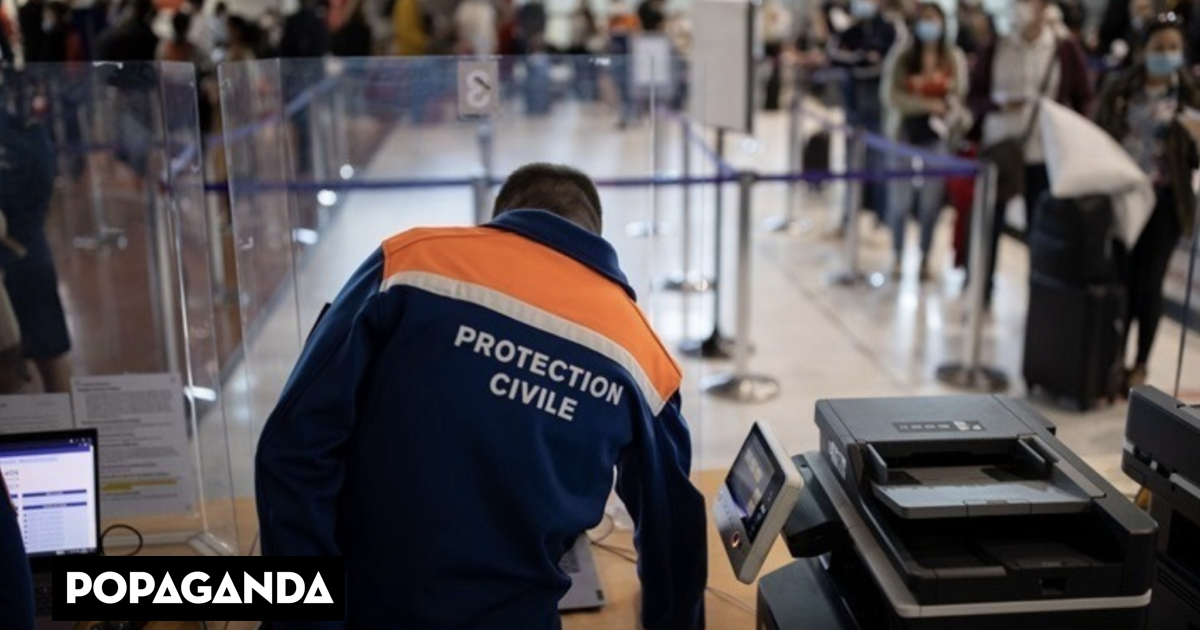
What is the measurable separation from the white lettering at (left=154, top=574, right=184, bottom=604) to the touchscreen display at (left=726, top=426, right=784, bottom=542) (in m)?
0.88

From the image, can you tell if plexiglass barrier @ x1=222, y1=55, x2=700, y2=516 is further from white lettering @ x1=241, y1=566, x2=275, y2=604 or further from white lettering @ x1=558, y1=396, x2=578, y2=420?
white lettering @ x1=558, y1=396, x2=578, y2=420

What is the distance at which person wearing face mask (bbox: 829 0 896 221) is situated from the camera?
8812 mm

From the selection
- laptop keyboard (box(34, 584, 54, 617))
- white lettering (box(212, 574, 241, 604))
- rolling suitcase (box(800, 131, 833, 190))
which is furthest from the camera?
rolling suitcase (box(800, 131, 833, 190))

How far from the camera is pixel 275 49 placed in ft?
31.3

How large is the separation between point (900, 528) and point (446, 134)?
4.53m

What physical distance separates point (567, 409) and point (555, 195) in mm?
343

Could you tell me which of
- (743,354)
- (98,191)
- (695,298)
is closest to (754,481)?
(743,354)

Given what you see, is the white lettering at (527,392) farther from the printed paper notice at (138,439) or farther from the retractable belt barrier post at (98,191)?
the retractable belt barrier post at (98,191)

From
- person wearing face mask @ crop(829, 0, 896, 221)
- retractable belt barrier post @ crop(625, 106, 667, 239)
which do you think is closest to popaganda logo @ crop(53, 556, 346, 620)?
retractable belt barrier post @ crop(625, 106, 667, 239)

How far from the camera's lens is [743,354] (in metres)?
5.16

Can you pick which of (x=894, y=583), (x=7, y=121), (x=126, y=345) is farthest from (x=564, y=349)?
(x=126, y=345)

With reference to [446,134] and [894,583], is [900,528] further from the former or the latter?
[446,134]

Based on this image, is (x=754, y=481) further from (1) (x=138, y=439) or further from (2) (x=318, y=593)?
(1) (x=138, y=439)

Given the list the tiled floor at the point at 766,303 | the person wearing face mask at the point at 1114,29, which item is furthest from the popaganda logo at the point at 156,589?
the person wearing face mask at the point at 1114,29
